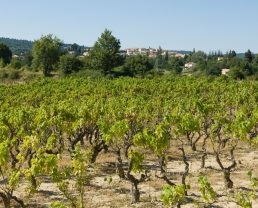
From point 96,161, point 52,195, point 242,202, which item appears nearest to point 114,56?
point 96,161

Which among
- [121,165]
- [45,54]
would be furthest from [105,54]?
[121,165]

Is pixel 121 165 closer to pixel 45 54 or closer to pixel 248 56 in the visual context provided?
pixel 45 54

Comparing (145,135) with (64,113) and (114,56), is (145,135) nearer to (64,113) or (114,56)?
(64,113)

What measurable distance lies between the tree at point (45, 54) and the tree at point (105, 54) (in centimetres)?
842

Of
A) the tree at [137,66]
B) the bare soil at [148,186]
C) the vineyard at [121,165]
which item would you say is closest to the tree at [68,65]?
the tree at [137,66]

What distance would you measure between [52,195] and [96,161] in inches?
227

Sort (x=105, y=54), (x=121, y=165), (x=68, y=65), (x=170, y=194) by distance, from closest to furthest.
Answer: (x=170, y=194) → (x=121, y=165) → (x=105, y=54) → (x=68, y=65)

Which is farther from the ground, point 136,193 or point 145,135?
point 145,135

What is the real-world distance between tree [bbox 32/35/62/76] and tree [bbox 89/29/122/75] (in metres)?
8.42

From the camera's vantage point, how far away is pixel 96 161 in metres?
22.1

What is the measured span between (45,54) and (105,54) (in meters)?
13.5

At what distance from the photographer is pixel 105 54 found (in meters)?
73.6

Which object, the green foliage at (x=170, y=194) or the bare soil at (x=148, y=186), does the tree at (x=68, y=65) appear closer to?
the bare soil at (x=148, y=186)

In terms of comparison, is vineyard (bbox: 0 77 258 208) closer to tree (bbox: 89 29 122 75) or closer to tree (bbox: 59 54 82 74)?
tree (bbox: 89 29 122 75)
